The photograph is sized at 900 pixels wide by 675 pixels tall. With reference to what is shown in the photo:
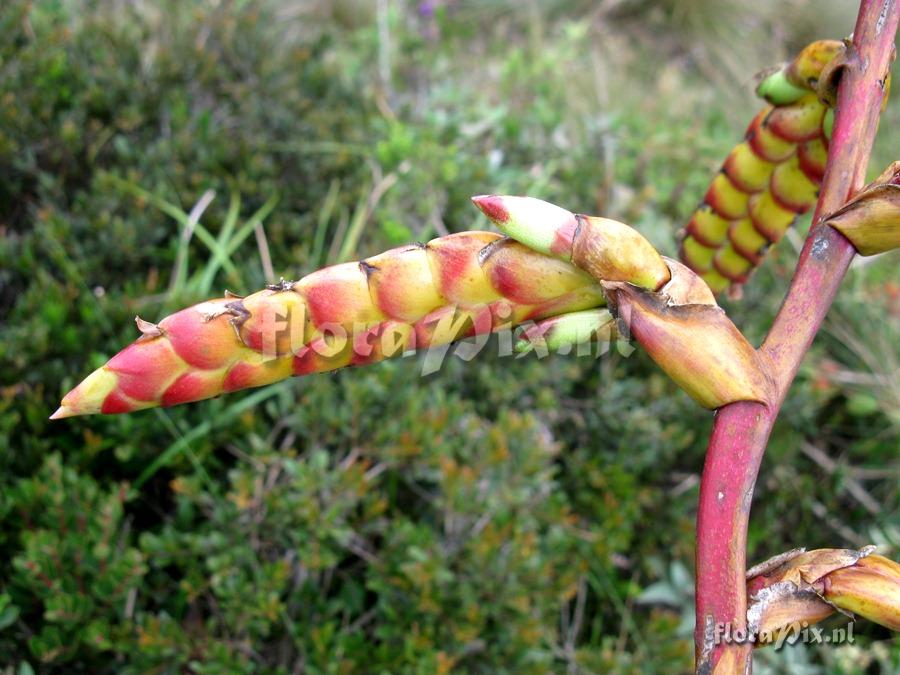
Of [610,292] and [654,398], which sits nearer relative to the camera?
[610,292]

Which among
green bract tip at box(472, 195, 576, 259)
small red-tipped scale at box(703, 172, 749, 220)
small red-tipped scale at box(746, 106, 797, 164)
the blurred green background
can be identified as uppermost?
small red-tipped scale at box(746, 106, 797, 164)

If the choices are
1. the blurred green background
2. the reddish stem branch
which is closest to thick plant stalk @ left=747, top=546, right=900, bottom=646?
the reddish stem branch

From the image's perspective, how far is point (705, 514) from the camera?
42 cm

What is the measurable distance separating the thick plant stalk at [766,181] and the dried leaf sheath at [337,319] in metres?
0.32

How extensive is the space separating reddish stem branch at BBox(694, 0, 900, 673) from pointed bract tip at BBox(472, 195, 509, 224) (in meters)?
0.16

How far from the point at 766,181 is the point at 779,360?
0.33 metres

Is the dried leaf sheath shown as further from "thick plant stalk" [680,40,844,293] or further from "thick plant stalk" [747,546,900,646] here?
"thick plant stalk" [680,40,844,293]

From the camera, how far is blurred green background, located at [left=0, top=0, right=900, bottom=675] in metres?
1.22

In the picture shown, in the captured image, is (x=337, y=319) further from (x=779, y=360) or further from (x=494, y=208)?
(x=779, y=360)

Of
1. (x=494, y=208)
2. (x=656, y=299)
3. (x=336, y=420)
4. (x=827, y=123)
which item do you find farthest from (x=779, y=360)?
(x=336, y=420)

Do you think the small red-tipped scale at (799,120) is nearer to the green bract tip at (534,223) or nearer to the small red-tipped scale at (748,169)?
the small red-tipped scale at (748,169)

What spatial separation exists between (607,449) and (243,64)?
4.48ft

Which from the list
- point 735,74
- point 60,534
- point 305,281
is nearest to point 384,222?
point 60,534

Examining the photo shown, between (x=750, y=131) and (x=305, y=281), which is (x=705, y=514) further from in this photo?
(x=750, y=131)
